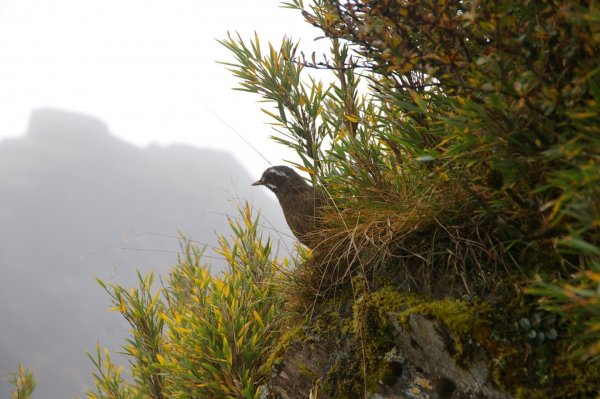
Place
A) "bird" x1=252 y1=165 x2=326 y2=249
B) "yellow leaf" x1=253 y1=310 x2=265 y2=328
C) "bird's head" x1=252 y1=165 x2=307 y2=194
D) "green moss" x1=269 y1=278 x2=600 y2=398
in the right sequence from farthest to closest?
"bird's head" x1=252 y1=165 x2=307 y2=194
"bird" x1=252 y1=165 x2=326 y2=249
"yellow leaf" x1=253 y1=310 x2=265 y2=328
"green moss" x1=269 y1=278 x2=600 y2=398

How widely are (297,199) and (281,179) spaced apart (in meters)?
0.31

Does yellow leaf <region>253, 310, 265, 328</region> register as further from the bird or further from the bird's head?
the bird's head

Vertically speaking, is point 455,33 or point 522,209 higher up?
point 455,33

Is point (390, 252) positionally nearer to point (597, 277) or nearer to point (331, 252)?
point (331, 252)

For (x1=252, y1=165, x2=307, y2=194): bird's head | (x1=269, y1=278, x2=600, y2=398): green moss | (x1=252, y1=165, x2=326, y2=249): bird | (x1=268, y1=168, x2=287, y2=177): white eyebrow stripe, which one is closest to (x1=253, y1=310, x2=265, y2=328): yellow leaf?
(x1=269, y1=278, x2=600, y2=398): green moss

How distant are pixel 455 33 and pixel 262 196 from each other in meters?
57.3

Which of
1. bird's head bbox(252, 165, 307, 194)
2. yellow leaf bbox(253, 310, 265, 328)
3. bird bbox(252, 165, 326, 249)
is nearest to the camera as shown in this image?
yellow leaf bbox(253, 310, 265, 328)

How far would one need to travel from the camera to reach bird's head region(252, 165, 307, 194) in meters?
3.48

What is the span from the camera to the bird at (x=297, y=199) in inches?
119

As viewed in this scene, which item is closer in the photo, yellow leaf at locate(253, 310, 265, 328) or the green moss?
the green moss

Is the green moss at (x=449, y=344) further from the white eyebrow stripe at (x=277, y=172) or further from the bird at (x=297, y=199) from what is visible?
the white eyebrow stripe at (x=277, y=172)

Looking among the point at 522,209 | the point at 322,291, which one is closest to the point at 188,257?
the point at 322,291

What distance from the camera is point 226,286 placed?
115 inches

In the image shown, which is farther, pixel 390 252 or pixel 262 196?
pixel 262 196
